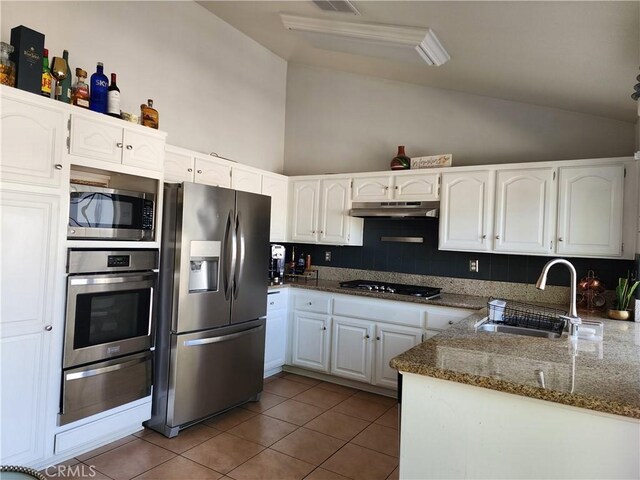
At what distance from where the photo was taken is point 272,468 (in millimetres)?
2467

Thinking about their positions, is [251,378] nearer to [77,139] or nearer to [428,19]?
[77,139]

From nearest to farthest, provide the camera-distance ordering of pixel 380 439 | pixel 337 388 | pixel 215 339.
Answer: pixel 380 439 < pixel 215 339 < pixel 337 388

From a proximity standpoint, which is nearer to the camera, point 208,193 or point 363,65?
point 208,193

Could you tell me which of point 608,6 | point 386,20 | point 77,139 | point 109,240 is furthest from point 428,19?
point 109,240

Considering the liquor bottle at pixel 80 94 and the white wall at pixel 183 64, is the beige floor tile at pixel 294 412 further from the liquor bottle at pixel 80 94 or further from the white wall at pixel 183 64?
the liquor bottle at pixel 80 94

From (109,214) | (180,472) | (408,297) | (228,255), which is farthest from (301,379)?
(109,214)

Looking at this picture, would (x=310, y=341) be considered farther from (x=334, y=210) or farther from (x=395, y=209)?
(x=395, y=209)

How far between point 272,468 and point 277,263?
7.16 feet

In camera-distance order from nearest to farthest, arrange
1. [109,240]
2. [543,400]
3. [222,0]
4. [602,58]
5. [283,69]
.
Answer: [543,400]
[602,58]
[109,240]
[222,0]
[283,69]

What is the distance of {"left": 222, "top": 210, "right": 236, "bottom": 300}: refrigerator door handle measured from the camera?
121 inches

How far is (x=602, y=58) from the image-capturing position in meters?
2.23

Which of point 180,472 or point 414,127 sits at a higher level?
point 414,127

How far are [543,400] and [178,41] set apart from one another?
3.76 meters

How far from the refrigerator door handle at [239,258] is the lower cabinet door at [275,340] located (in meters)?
0.76
